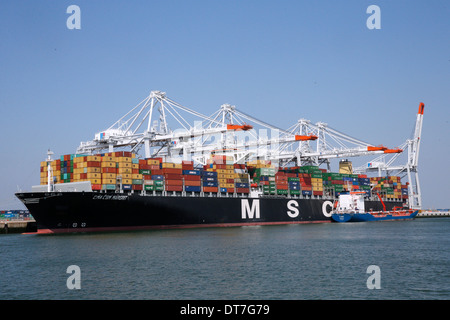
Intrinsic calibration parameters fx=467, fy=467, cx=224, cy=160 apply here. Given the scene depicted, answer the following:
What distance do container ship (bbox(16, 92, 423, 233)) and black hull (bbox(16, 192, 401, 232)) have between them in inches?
3.4

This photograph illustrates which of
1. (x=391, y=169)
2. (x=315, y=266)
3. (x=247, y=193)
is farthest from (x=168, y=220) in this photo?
(x=391, y=169)

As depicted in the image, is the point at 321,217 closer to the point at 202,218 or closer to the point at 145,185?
the point at 202,218

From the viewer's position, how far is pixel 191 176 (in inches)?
2052

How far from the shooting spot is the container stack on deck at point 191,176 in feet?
149

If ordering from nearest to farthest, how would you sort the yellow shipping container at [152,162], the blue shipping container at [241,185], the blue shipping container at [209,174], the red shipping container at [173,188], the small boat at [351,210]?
the red shipping container at [173,188] < the yellow shipping container at [152,162] < the blue shipping container at [209,174] < the blue shipping container at [241,185] < the small boat at [351,210]

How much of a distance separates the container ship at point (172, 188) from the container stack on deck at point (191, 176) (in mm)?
101

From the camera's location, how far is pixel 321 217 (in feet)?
227

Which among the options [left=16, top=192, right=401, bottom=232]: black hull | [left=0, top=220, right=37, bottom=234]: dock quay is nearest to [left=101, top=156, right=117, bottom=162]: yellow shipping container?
[left=16, top=192, right=401, bottom=232]: black hull

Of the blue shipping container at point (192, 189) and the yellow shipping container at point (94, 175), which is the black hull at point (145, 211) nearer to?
the blue shipping container at point (192, 189)

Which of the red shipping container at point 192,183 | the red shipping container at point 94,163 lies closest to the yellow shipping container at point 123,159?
the red shipping container at point 94,163

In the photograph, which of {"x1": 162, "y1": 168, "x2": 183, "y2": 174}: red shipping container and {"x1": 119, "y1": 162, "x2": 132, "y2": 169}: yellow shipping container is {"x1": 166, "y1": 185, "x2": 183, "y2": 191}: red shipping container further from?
{"x1": 119, "y1": 162, "x2": 132, "y2": 169}: yellow shipping container

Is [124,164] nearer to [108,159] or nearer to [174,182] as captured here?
[108,159]

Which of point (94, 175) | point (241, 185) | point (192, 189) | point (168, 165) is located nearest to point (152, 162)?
point (168, 165)

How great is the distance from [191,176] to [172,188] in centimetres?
341
